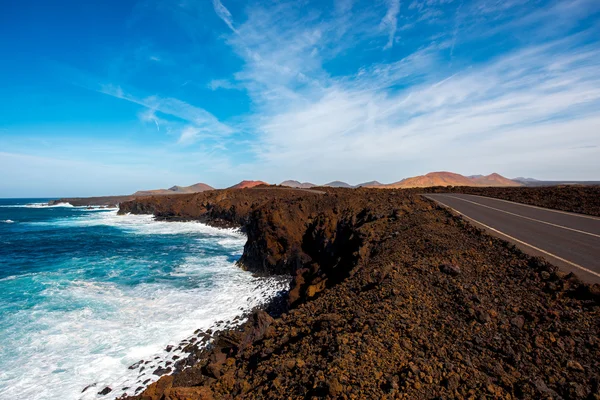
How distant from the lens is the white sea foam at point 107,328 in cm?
783

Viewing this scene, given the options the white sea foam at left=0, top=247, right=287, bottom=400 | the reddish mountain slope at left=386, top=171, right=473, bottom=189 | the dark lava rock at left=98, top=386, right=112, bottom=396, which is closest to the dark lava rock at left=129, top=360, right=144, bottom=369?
the white sea foam at left=0, top=247, right=287, bottom=400

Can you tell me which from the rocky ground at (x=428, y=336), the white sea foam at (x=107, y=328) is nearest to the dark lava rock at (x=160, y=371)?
the white sea foam at (x=107, y=328)

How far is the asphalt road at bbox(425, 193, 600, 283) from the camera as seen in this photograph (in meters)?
6.51

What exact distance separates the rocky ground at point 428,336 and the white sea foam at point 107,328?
2.18m

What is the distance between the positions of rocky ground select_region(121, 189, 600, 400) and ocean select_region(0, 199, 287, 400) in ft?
8.01

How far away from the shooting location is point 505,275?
5945 millimetres

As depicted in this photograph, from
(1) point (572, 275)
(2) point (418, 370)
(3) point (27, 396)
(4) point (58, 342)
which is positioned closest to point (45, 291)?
(4) point (58, 342)

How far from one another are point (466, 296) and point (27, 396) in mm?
11433

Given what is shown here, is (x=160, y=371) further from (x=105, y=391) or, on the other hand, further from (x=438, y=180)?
(x=438, y=180)

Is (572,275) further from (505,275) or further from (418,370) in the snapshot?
(418,370)

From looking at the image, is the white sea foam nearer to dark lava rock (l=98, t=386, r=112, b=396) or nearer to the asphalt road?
dark lava rock (l=98, t=386, r=112, b=396)

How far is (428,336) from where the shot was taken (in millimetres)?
4430

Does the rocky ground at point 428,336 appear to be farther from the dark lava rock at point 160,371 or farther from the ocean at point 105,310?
the ocean at point 105,310

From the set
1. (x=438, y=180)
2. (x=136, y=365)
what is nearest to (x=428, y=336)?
(x=136, y=365)
